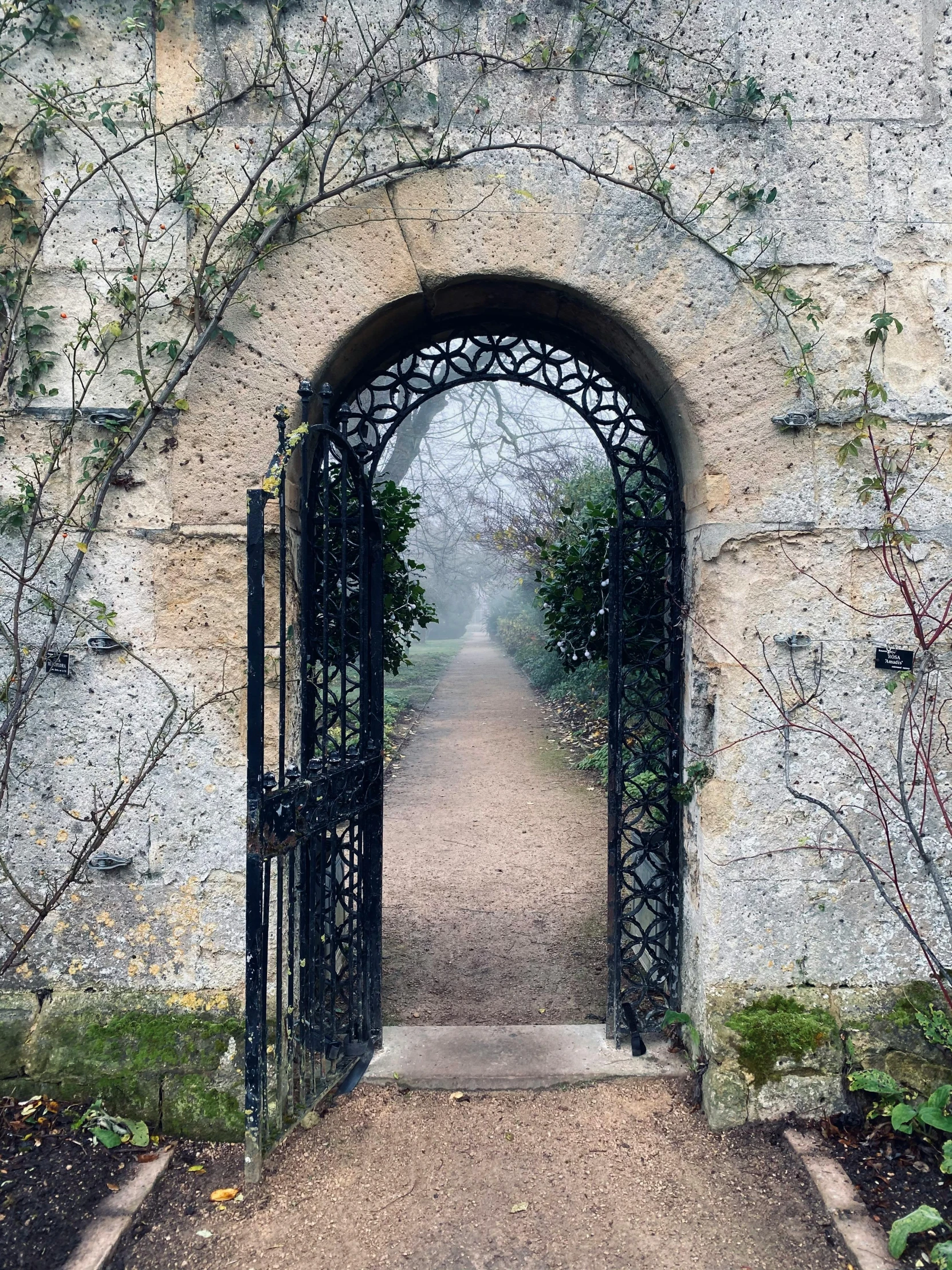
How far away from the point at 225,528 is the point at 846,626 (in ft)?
7.40

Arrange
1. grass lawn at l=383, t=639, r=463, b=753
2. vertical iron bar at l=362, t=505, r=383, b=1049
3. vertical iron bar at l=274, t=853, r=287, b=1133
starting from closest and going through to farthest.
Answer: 1. vertical iron bar at l=274, t=853, r=287, b=1133
2. vertical iron bar at l=362, t=505, r=383, b=1049
3. grass lawn at l=383, t=639, r=463, b=753

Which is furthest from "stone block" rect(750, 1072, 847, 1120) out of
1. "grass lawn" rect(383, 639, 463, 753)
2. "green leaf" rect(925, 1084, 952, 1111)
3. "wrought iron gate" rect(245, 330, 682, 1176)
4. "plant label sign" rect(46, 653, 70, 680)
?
"grass lawn" rect(383, 639, 463, 753)

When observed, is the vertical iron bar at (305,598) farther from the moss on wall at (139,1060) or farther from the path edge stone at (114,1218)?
the path edge stone at (114,1218)

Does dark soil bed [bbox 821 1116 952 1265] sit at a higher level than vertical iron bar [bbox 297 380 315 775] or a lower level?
lower

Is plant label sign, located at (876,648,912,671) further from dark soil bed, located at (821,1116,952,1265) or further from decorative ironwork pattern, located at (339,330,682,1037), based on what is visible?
dark soil bed, located at (821,1116,952,1265)

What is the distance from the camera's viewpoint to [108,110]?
267cm

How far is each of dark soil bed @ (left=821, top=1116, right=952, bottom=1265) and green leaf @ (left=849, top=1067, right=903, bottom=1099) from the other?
104mm

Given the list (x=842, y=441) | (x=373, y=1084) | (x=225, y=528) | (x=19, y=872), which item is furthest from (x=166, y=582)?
(x=842, y=441)

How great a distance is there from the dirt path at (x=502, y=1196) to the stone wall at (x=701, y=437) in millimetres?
457

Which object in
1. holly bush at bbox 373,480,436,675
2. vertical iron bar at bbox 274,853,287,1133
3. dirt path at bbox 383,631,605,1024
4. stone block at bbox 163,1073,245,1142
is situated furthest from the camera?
dirt path at bbox 383,631,605,1024

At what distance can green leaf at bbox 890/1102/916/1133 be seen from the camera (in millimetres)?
2482

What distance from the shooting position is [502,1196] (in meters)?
2.38

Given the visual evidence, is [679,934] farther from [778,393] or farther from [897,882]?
[778,393]

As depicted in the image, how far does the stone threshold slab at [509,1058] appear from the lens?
2.88 m
